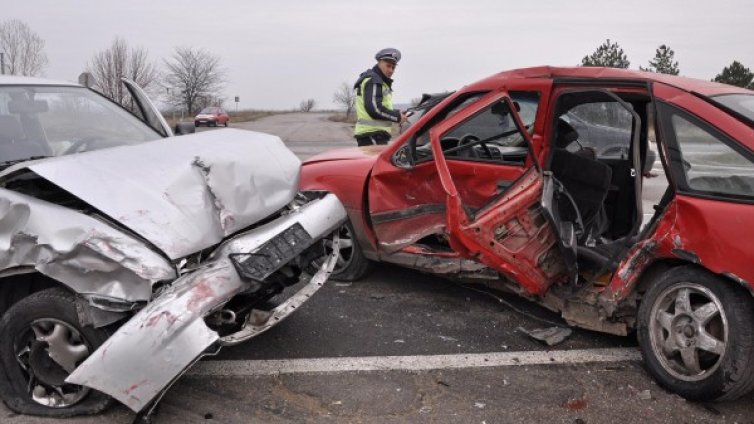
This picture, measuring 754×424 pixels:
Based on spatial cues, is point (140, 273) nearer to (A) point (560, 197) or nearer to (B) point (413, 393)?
(B) point (413, 393)

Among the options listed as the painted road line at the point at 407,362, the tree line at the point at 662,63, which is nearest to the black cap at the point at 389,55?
the painted road line at the point at 407,362

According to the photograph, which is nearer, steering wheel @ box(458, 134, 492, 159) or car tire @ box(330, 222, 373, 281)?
steering wheel @ box(458, 134, 492, 159)

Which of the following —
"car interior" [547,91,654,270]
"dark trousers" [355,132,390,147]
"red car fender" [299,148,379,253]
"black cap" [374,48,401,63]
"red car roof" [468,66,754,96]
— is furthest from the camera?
"dark trousers" [355,132,390,147]

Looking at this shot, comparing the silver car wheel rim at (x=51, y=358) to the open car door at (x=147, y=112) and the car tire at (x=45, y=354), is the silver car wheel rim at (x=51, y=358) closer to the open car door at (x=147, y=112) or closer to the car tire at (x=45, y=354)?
the car tire at (x=45, y=354)

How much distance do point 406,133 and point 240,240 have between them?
1799 millimetres

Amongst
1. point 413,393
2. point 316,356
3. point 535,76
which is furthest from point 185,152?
point 535,76

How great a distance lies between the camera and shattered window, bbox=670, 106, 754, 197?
304cm

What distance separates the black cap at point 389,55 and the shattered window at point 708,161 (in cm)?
364

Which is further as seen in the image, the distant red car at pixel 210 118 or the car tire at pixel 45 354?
the distant red car at pixel 210 118

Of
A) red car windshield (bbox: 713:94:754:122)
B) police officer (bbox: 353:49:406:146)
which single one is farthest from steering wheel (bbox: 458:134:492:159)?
police officer (bbox: 353:49:406:146)

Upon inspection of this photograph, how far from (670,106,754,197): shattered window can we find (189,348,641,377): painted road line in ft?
3.81

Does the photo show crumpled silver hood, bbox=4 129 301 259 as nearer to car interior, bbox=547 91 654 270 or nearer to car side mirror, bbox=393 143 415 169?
car side mirror, bbox=393 143 415 169

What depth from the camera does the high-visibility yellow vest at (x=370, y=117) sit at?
665cm

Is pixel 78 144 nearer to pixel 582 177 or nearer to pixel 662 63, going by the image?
pixel 582 177
